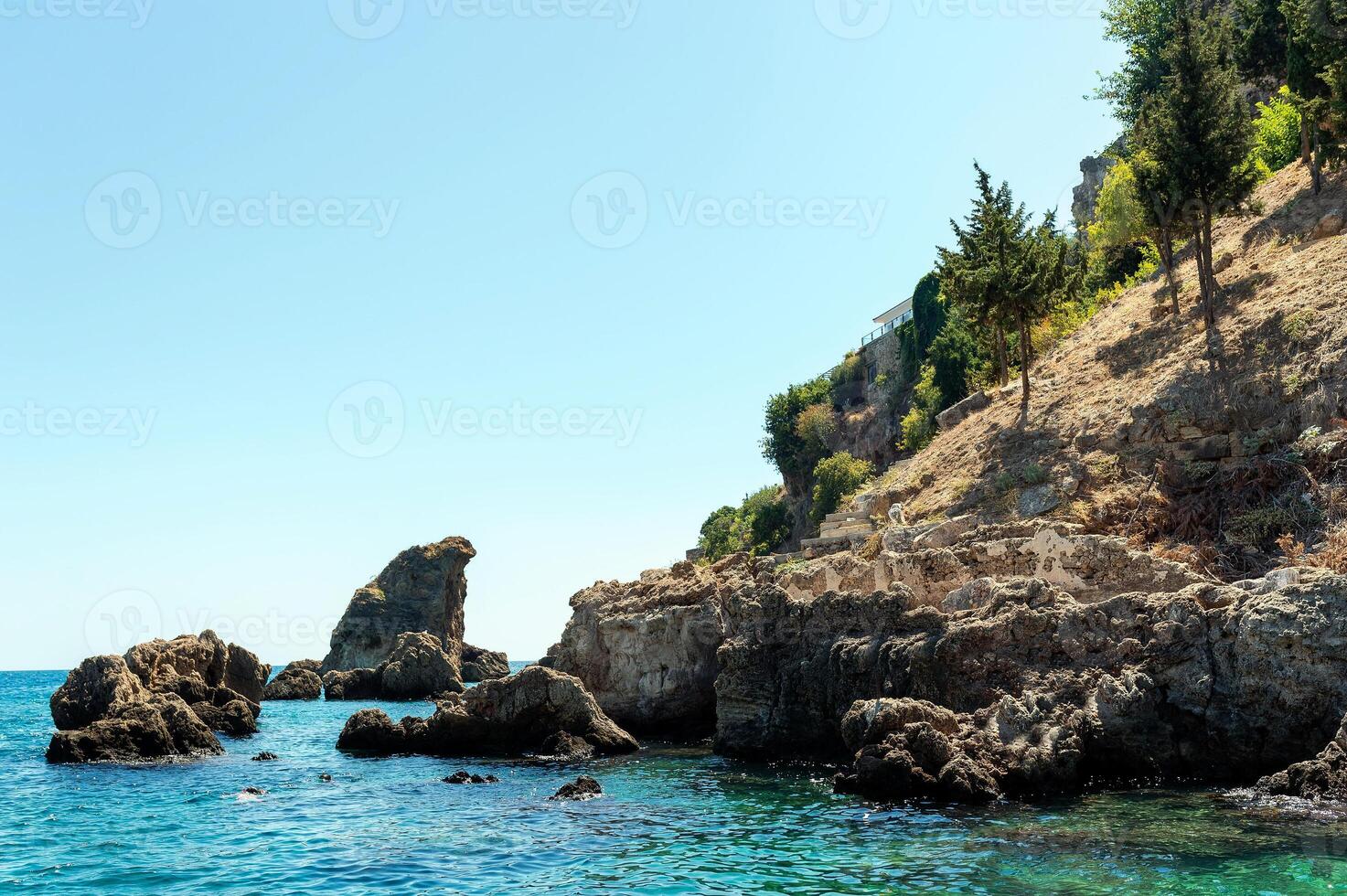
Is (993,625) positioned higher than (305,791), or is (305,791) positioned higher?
(993,625)

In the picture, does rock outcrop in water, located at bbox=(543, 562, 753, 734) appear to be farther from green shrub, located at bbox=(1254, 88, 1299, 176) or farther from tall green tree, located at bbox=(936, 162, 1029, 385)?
green shrub, located at bbox=(1254, 88, 1299, 176)

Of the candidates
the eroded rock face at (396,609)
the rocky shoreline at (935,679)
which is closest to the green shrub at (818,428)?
the eroded rock face at (396,609)

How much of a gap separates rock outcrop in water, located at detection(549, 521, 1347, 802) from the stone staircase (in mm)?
6106

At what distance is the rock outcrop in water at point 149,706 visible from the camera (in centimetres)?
3108

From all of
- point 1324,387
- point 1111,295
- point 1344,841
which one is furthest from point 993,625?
point 1111,295

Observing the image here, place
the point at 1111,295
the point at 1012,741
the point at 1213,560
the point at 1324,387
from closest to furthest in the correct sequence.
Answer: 1. the point at 1012,741
2. the point at 1213,560
3. the point at 1324,387
4. the point at 1111,295

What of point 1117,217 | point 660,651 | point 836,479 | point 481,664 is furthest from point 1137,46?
point 481,664

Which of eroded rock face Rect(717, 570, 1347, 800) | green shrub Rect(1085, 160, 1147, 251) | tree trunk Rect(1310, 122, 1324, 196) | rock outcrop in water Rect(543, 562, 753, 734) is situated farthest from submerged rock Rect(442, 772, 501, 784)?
green shrub Rect(1085, 160, 1147, 251)

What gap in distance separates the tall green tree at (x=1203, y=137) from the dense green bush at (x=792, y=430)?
37.3 metres

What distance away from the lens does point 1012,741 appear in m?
17.5

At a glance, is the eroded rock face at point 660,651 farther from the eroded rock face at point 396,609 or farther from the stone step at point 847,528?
the eroded rock face at point 396,609

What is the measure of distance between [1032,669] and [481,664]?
7136cm

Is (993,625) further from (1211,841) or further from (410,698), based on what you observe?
(410,698)

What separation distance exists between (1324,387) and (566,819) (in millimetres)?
18652
